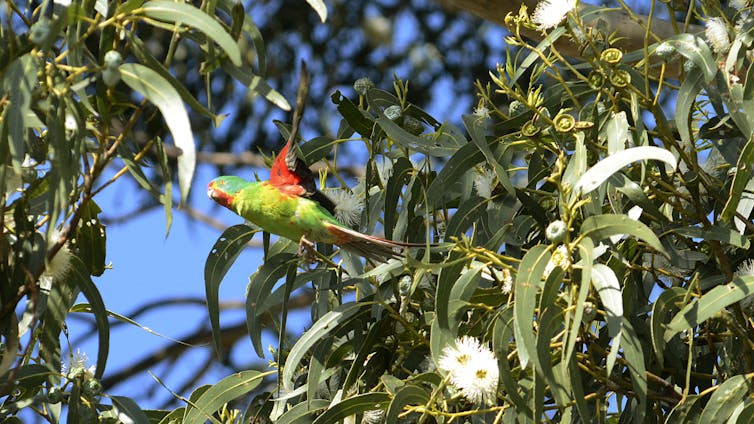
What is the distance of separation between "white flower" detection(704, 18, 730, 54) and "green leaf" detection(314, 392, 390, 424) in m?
0.71

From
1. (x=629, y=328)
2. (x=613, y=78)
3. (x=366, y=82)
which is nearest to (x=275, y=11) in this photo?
(x=366, y=82)

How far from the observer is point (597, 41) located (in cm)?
163

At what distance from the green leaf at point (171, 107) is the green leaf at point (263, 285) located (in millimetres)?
514

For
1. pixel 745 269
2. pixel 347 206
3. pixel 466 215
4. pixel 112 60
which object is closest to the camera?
pixel 112 60

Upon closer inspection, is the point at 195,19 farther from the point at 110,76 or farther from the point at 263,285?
the point at 263,285

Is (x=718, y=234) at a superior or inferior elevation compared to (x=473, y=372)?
superior

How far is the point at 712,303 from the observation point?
136 centimetres

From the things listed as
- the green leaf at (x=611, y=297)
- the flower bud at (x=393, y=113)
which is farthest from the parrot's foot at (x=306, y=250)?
the green leaf at (x=611, y=297)

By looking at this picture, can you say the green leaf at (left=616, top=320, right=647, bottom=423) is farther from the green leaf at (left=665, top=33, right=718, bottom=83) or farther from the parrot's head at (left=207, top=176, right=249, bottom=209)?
the parrot's head at (left=207, top=176, right=249, bottom=209)

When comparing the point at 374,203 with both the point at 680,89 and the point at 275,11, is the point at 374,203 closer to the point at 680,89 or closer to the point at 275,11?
the point at 680,89

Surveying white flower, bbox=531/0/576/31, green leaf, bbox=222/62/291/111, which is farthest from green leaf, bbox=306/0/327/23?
white flower, bbox=531/0/576/31

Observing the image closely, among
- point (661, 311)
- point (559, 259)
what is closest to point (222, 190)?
point (559, 259)

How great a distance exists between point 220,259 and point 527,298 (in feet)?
1.96

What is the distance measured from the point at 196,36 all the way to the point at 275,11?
330cm
